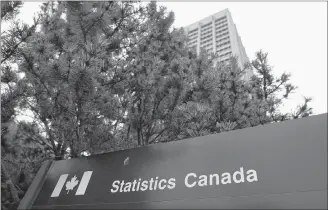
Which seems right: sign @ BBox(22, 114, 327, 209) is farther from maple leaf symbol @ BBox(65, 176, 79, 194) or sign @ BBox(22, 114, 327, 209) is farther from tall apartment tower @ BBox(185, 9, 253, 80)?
tall apartment tower @ BBox(185, 9, 253, 80)

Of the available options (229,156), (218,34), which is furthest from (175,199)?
(218,34)

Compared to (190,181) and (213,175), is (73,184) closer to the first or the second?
(190,181)

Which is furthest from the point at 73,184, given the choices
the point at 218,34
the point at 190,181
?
the point at 218,34

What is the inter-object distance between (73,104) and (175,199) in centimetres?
179

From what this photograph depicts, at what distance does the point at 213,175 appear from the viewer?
1.28 m

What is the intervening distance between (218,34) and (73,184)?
35.1 m

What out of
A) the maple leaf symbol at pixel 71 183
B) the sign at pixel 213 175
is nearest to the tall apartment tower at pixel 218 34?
the sign at pixel 213 175

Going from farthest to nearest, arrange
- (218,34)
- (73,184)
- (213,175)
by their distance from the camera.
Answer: (218,34), (73,184), (213,175)

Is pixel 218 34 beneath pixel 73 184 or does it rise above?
above

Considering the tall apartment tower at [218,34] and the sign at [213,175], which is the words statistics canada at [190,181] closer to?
the sign at [213,175]

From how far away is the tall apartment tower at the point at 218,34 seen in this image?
98.9ft

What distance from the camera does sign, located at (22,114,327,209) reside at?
Answer: 1088mm

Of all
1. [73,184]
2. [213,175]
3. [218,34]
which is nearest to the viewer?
[213,175]

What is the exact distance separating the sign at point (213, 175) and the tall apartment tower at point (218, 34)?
93.5 feet
